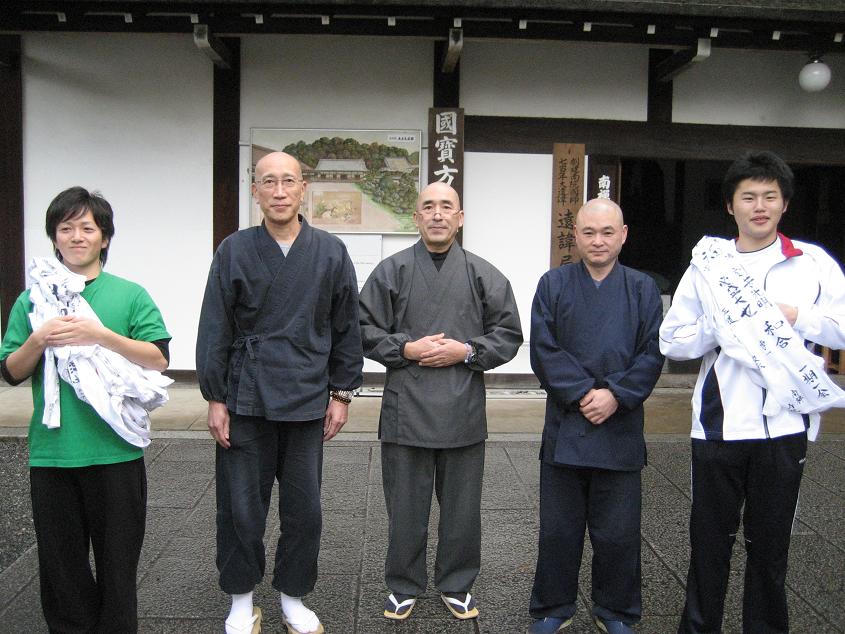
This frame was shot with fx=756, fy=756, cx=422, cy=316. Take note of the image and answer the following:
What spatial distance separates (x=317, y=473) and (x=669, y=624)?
158cm

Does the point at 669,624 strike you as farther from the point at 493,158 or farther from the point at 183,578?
the point at 493,158

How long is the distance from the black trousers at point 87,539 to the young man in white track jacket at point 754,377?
6.64ft

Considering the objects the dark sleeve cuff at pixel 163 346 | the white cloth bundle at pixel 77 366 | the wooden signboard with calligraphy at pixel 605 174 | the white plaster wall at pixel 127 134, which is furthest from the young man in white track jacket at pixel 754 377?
the white plaster wall at pixel 127 134

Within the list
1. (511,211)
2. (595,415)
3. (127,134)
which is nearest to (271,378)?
(595,415)

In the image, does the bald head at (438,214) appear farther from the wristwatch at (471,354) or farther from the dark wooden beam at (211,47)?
the dark wooden beam at (211,47)

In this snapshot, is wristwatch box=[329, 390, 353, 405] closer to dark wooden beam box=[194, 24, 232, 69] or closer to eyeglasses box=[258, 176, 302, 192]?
eyeglasses box=[258, 176, 302, 192]

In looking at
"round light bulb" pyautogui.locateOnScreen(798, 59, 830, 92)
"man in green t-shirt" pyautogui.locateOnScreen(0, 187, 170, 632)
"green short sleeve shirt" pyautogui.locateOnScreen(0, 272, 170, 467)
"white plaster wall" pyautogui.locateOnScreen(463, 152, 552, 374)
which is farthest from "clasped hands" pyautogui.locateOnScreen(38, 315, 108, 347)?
"round light bulb" pyautogui.locateOnScreen(798, 59, 830, 92)

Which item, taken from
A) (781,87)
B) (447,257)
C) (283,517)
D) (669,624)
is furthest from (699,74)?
(283,517)

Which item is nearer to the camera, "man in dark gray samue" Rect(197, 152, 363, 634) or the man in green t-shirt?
the man in green t-shirt

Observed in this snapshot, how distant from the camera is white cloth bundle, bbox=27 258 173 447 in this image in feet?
8.25

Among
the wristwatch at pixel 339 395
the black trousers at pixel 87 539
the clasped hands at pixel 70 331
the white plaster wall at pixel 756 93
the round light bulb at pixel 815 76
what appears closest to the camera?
the clasped hands at pixel 70 331

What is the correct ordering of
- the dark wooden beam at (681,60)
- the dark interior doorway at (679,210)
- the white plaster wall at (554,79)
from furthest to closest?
the dark interior doorway at (679,210)
the white plaster wall at (554,79)
the dark wooden beam at (681,60)

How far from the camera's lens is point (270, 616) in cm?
312

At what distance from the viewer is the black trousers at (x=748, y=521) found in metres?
2.65
